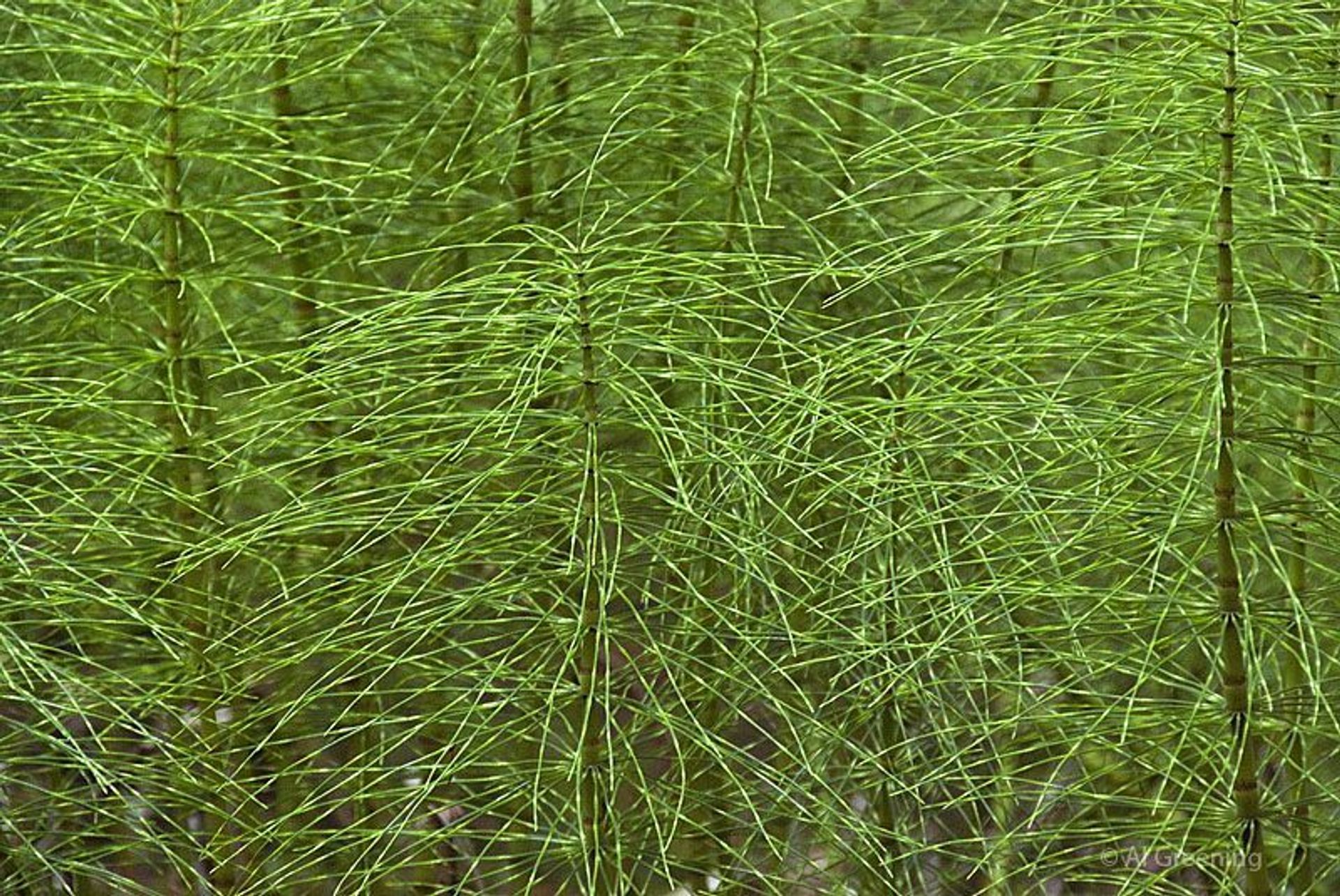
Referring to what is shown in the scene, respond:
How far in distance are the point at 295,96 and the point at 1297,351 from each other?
1.44 meters

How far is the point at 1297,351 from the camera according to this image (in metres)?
2.28

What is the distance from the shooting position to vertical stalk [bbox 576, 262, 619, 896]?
5.55 feet


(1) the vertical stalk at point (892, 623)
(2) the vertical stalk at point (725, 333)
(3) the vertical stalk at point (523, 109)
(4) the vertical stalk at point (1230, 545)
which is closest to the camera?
(4) the vertical stalk at point (1230, 545)

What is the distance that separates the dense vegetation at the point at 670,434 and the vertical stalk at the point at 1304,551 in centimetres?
2

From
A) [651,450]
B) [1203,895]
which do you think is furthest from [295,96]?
[1203,895]

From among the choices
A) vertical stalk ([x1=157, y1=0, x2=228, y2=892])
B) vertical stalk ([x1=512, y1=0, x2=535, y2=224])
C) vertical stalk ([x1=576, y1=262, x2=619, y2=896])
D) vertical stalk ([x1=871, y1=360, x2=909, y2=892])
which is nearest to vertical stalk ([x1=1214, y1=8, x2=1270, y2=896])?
vertical stalk ([x1=871, y1=360, x2=909, y2=892])

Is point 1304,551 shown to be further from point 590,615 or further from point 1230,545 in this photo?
point 590,615

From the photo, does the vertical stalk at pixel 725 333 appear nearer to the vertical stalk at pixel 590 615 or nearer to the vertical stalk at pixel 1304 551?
the vertical stalk at pixel 590 615

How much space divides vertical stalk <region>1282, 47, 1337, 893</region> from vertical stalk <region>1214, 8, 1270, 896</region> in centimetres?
4

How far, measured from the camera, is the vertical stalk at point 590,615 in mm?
1692

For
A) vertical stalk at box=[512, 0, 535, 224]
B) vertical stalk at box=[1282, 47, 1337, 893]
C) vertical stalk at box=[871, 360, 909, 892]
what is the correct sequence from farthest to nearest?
vertical stalk at box=[512, 0, 535, 224], vertical stalk at box=[871, 360, 909, 892], vertical stalk at box=[1282, 47, 1337, 893]

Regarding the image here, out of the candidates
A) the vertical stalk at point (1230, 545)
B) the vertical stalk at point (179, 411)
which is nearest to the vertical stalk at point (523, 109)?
the vertical stalk at point (179, 411)

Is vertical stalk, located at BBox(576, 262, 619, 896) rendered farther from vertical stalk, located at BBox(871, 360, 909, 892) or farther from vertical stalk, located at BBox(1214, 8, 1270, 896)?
vertical stalk, located at BBox(1214, 8, 1270, 896)

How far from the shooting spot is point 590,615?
1746 millimetres
